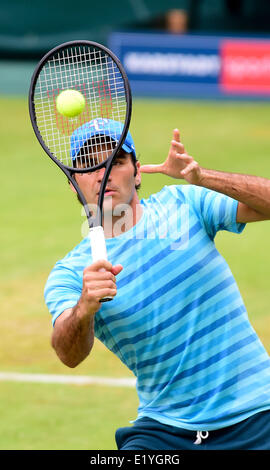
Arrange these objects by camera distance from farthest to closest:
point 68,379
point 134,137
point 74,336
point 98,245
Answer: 1. point 134,137
2. point 68,379
3. point 74,336
4. point 98,245

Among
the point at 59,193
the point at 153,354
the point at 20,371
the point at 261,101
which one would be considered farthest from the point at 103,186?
the point at 261,101

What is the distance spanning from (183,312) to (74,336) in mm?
635

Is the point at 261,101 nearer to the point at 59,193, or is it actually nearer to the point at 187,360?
the point at 59,193

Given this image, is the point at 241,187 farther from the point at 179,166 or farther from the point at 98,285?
the point at 98,285

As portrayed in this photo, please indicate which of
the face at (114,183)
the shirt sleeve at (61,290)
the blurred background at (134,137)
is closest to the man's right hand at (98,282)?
the shirt sleeve at (61,290)

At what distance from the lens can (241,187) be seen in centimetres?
447

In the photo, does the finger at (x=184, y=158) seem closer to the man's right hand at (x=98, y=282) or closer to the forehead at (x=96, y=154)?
the forehead at (x=96, y=154)

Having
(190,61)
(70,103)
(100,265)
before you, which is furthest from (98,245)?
(190,61)

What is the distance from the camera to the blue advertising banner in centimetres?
2180

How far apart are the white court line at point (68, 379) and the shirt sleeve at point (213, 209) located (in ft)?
10.6

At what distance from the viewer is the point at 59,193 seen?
48.2 feet

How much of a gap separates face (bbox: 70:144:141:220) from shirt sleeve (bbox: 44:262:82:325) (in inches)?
14.8

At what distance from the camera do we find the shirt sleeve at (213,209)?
4652 millimetres

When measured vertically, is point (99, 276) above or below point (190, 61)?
below
